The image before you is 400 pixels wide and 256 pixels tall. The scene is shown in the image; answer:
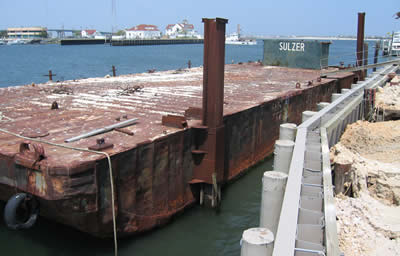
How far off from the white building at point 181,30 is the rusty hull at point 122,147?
175 meters

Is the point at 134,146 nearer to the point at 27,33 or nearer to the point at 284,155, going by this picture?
the point at 284,155

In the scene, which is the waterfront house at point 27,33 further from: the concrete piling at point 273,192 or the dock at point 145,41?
the concrete piling at point 273,192

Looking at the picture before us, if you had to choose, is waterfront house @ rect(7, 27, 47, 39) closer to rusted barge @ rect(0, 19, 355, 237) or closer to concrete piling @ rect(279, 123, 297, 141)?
rusted barge @ rect(0, 19, 355, 237)

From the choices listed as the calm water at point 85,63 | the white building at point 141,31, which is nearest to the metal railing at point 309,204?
the calm water at point 85,63

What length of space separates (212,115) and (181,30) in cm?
18342

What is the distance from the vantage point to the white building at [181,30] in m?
184

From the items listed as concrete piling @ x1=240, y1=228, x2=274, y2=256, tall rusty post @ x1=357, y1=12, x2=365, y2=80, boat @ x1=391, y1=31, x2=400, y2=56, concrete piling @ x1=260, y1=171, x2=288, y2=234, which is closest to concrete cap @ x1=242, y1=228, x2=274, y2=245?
concrete piling @ x1=240, y1=228, x2=274, y2=256

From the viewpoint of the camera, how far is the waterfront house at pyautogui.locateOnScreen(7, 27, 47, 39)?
18588 centimetres

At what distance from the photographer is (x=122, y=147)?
254 inches

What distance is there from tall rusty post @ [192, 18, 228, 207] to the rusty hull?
236 mm

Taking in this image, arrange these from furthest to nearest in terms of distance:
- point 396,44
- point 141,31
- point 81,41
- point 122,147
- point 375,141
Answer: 1. point 141,31
2. point 81,41
3. point 396,44
4. point 375,141
5. point 122,147

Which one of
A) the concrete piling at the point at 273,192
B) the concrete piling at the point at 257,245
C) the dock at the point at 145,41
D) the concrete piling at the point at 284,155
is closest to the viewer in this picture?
the concrete piling at the point at 257,245

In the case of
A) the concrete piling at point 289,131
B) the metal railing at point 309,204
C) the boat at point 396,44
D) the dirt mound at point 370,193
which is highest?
Answer: the boat at point 396,44

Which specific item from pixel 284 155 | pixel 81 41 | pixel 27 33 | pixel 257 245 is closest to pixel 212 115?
pixel 284 155
